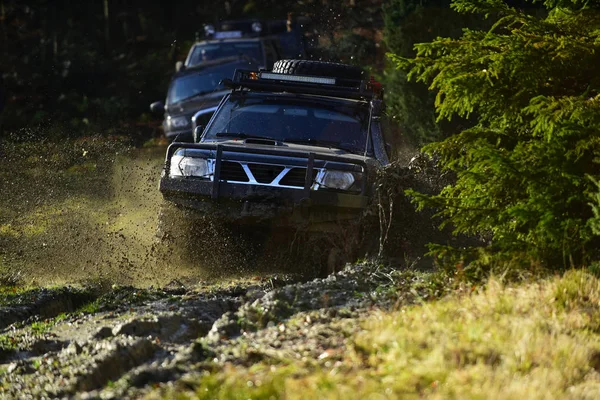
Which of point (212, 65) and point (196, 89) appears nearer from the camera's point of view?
point (212, 65)

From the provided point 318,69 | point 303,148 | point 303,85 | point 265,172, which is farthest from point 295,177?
point 318,69

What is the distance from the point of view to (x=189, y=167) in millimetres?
10266

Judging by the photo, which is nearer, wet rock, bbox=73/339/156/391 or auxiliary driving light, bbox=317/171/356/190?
wet rock, bbox=73/339/156/391

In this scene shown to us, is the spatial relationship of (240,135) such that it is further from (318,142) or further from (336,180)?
(336,180)

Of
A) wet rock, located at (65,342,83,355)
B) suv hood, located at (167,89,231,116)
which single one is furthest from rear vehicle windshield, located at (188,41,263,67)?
wet rock, located at (65,342,83,355)

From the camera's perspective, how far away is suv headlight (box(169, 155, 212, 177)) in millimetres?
10180

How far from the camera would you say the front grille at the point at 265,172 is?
10055 millimetres

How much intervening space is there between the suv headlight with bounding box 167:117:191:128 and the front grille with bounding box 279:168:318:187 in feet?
39.6

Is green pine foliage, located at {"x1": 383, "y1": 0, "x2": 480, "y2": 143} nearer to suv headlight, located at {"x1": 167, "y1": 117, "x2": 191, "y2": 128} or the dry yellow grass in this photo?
suv headlight, located at {"x1": 167, "y1": 117, "x2": 191, "y2": 128}

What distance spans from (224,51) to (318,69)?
906 centimetres

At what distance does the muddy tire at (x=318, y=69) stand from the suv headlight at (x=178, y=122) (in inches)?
301

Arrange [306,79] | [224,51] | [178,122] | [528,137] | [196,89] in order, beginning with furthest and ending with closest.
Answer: [224,51], [178,122], [196,89], [306,79], [528,137]

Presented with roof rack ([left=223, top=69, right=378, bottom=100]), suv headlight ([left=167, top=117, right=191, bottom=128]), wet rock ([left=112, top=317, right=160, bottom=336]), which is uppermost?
roof rack ([left=223, top=69, right=378, bottom=100])

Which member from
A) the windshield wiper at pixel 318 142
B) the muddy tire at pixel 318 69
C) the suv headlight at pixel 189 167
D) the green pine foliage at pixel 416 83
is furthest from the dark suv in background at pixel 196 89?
the suv headlight at pixel 189 167
